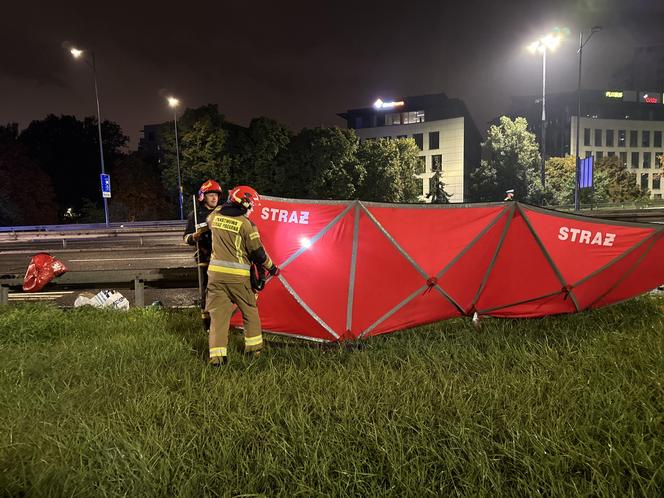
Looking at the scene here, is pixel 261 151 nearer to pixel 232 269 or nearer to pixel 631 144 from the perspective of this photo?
pixel 232 269

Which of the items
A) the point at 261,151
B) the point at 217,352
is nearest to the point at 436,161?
the point at 261,151

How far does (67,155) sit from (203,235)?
171 feet

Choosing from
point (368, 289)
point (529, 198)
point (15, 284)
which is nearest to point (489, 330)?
point (368, 289)

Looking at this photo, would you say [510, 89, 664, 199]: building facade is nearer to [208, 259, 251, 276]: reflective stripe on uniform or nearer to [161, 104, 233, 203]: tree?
[161, 104, 233, 203]: tree

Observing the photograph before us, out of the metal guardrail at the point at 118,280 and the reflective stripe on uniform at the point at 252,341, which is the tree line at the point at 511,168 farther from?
the reflective stripe on uniform at the point at 252,341

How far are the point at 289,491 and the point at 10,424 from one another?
7.80 feet

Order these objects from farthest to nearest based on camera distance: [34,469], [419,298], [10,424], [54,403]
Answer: [419,298] → [54,403] → [10,424] → [34,469]

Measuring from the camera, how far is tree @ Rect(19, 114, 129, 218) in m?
47.7

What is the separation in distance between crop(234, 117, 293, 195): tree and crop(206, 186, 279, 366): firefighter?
32.2 metres

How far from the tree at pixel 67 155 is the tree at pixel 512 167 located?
3958cm

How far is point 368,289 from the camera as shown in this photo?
5.19m

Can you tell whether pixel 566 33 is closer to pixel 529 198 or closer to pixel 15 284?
pixel 529 198

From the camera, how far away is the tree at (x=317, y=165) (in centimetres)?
3572

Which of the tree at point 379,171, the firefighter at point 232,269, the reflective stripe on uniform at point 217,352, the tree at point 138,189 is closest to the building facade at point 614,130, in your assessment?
the tree at point 379,171
